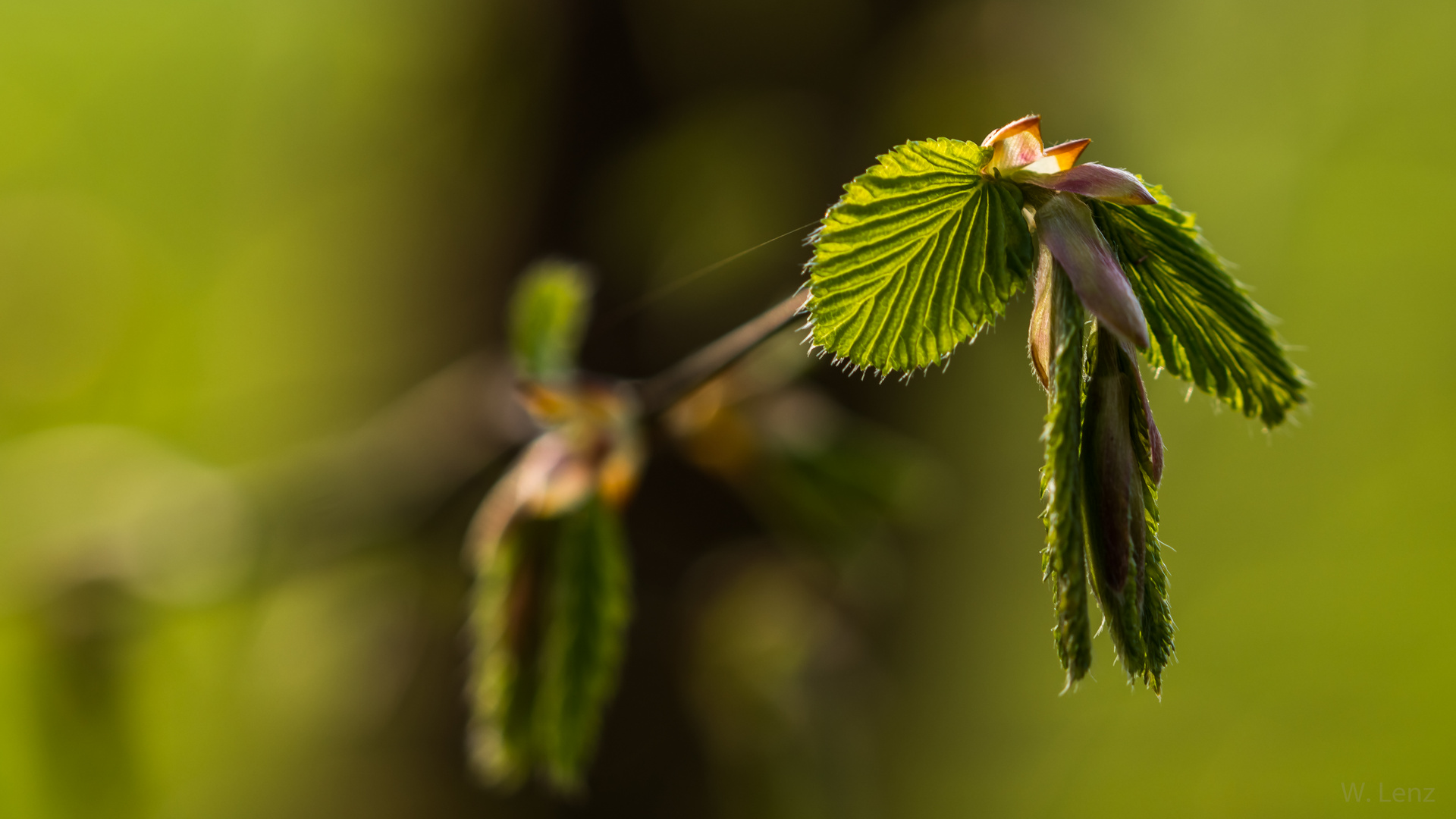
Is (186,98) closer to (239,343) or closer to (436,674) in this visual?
(239,343)

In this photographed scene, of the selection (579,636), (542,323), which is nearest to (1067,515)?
(579,636)

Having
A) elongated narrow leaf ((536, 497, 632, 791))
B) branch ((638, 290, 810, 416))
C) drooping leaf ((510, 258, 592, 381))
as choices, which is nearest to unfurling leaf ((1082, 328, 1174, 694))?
branch ((638, 290, 810, 416))

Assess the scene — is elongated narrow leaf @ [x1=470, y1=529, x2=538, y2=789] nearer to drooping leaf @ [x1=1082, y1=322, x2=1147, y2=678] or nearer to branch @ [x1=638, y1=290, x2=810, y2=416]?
branch @ [x1=638, y1=290, x2=810, y2=416]

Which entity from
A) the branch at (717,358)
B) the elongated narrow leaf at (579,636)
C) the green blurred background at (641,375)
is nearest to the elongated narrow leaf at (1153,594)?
the branch at (717,358)

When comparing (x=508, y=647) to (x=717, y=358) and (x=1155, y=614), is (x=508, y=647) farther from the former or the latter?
(x=1155, y=614)

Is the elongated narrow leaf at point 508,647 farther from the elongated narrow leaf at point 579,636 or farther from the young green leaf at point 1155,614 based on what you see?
the young green leaf at point 1155,614
